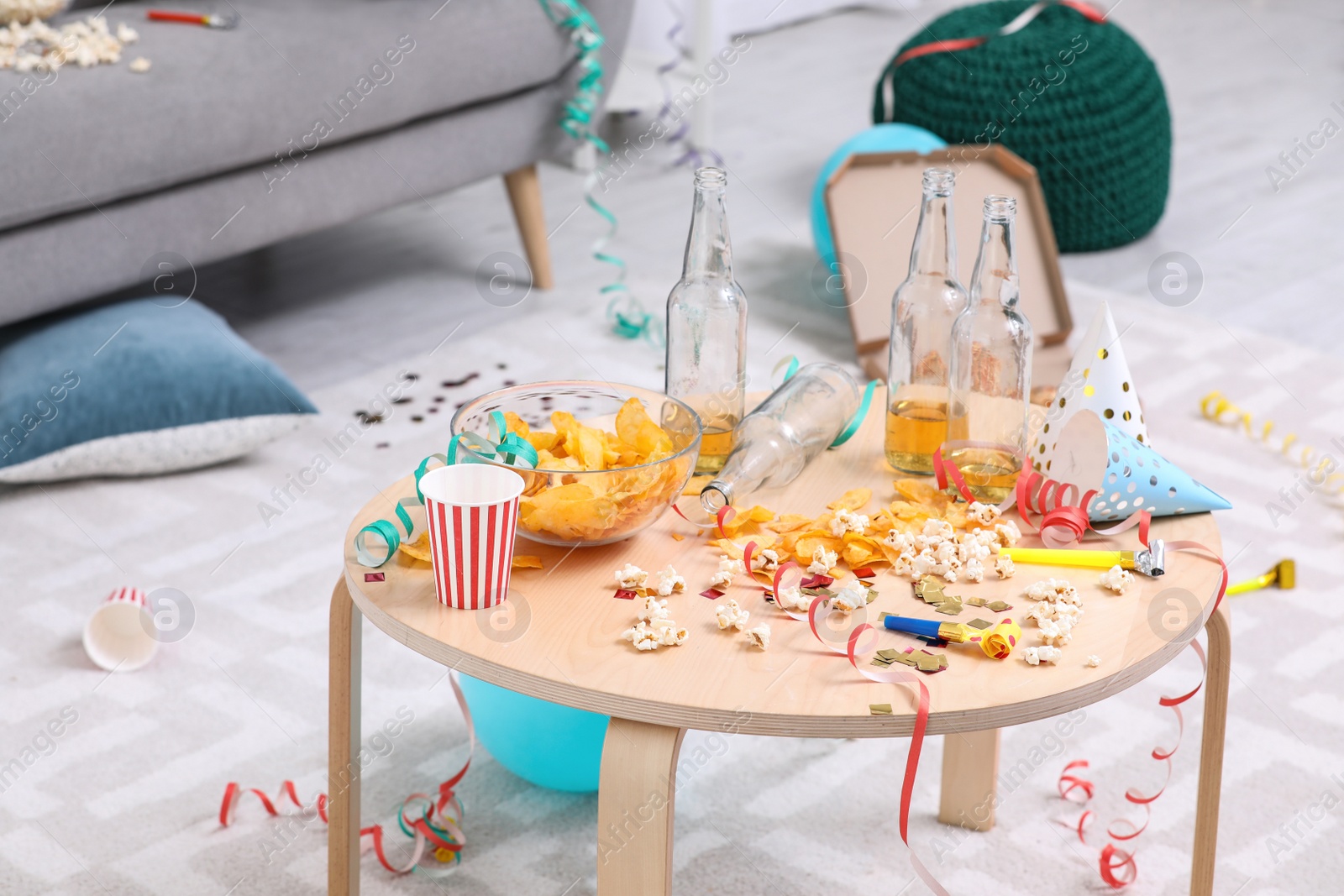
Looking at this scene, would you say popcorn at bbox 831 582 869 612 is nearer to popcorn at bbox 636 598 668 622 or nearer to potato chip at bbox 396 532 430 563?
popcorn at bbox 636 598 668 622

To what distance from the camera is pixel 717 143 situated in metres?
3.31

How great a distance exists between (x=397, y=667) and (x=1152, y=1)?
15.1 feet

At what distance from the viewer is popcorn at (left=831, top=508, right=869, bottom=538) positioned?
3.09 feet

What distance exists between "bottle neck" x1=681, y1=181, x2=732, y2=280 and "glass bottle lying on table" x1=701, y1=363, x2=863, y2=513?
0.36 feet

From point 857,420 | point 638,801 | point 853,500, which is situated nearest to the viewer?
point 638,801

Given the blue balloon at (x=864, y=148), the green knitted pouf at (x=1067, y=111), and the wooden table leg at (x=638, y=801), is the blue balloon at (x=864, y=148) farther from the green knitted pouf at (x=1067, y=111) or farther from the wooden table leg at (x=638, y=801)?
the wooden table leg at (x=638, y=801)

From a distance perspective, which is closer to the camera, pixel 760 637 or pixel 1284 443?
pixel 760 637

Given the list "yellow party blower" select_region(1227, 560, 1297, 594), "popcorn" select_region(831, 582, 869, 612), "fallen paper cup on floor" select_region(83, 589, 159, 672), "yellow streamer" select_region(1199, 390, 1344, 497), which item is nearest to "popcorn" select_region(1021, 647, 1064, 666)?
"popcorn" select_region(831, 582, 869, 612)

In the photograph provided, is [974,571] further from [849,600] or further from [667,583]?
[667,583]

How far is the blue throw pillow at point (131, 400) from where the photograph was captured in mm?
1740

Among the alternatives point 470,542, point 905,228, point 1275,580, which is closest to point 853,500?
point 470,542

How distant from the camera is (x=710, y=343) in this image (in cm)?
108

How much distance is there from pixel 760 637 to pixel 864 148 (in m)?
1.74

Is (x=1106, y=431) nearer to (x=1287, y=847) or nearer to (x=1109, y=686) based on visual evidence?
(x=1109, y=686)
